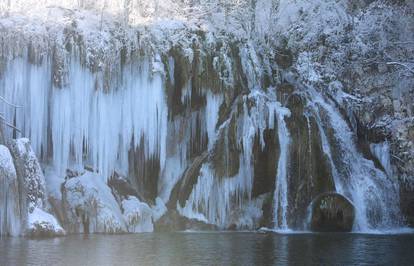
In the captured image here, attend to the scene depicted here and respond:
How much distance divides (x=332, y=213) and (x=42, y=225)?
36.2 feet

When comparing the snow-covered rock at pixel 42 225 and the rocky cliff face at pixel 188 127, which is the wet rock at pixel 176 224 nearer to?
the rocky cliff face at pixel 188 127

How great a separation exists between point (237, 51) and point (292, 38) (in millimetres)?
3779

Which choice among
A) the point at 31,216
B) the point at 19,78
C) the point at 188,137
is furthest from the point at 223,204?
the point at 19,78

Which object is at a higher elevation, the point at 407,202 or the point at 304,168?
the point at 304,168

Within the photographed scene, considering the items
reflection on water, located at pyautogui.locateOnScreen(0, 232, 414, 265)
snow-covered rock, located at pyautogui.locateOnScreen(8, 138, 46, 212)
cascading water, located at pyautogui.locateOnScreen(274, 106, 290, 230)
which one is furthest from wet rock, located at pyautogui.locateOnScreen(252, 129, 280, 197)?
snow-covered rock, located at pyautogui.locateOnScreen(8, 138, 46, 212)

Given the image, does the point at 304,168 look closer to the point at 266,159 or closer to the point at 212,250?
the point at 266,159

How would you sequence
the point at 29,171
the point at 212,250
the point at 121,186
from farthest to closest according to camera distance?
the point at 121,186, the point at 29,171, the point at 212,250

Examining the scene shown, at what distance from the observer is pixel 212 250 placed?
1758 centimetres

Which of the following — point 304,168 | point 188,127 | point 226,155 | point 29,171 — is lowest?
point 29,171

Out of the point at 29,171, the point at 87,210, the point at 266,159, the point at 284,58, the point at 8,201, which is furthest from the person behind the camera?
the point at 284,58

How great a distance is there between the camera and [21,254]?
15789mm

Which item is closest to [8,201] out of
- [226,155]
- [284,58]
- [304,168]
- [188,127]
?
[188,127]

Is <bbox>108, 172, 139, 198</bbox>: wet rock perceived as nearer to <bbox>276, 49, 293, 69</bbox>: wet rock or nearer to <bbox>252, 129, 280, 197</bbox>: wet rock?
<bbox>252, 129, 280, 197</bbox>: wet rock

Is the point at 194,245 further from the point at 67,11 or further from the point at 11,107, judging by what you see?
the point at 67,11
